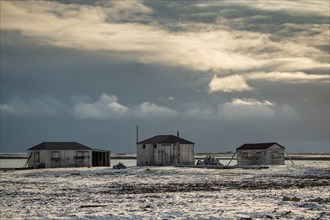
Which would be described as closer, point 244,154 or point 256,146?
point 256,146

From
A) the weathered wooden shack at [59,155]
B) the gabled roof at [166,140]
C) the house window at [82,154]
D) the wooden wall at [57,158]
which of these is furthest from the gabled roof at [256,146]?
the wooden wall at [57,158]

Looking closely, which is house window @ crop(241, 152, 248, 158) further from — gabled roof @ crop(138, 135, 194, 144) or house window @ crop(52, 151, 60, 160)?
house window @ crop(52, 151, 60, 160)

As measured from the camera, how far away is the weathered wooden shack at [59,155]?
62.5m

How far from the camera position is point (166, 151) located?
211ft

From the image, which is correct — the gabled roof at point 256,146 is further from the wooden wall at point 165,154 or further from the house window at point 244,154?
the wooden wall at point 165,154

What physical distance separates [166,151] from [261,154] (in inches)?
497

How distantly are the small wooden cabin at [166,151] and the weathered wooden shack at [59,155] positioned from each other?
24.8 feet

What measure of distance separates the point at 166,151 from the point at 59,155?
45.7 feet

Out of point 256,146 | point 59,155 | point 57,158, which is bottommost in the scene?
point 57,158

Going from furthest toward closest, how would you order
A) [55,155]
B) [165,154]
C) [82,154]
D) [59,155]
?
[82,154] → [165,154] → [59,155] → [55,155]

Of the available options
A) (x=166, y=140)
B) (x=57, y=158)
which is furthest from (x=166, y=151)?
(x=57, y=158)

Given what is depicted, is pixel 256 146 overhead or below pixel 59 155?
overhead

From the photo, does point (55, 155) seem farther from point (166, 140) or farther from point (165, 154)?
point (166, 140)

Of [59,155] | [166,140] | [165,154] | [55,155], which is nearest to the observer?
[55,155]
